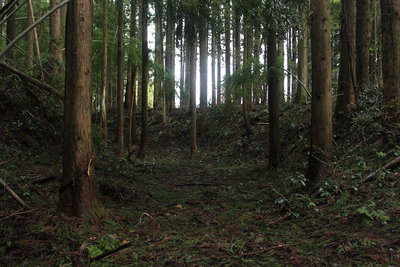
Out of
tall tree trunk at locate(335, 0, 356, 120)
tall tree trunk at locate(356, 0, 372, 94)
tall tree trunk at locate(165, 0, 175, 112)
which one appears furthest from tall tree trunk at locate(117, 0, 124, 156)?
tall tree trunk at locate(356, 0, 372, 94)

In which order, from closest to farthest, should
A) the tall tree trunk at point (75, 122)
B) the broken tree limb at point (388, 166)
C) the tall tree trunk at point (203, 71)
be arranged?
the tall tree trunk at point (75, 122)
the broken tree limb at point (388, 166)
the tall tree trunk at point (203, 71)

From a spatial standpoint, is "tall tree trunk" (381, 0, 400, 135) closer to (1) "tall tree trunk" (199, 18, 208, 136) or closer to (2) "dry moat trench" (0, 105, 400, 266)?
(2) "dry moat trench" (0, 105, 400, 266)

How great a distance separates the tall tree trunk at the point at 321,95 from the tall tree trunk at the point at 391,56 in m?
1.55

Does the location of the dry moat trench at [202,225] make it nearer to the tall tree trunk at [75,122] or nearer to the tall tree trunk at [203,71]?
the tall tree trunk at [75,122]

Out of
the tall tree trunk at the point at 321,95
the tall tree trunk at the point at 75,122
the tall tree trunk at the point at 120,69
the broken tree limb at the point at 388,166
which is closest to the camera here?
the tall tree trunk at the point at 75,122

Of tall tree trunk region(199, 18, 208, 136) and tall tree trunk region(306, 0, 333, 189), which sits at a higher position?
tall tree trunk region(199, 18, 208, 136)

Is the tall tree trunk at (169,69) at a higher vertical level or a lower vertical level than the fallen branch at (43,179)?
higher

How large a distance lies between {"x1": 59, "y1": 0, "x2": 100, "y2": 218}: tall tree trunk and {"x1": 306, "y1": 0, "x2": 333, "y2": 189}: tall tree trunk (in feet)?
14.4

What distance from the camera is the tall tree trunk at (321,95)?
19.2 feet

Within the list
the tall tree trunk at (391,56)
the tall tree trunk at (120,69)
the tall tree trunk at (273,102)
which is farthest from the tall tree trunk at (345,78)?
the tall tree trunk at (120,69)

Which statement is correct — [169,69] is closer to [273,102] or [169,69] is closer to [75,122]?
[273,102]

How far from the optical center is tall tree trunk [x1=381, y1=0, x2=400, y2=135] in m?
6.35

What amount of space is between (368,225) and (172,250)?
8.21 feet

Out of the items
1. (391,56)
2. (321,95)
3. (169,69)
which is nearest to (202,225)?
(321,95)
